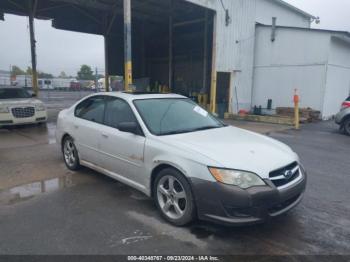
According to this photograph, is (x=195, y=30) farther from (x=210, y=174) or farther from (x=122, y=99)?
(x=210, y=174)

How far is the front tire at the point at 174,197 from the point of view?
Result: 131 inches

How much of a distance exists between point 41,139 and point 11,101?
2426 millimetres

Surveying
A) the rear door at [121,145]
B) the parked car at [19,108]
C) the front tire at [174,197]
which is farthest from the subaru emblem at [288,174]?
the parked car at [19,108]

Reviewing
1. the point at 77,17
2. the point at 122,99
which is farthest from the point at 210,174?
the point at 77,17

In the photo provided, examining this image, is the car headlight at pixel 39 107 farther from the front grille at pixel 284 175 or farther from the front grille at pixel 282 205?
the front grille at pixel 282 205

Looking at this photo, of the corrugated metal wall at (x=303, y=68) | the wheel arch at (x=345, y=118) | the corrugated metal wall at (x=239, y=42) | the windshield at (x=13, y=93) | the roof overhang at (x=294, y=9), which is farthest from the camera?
the roof overhang at (x=294, y=9)

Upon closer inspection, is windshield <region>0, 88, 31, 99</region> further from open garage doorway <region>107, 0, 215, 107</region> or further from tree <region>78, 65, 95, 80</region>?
tree <region>78, 65, 95, 80</region>

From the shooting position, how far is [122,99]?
4.58 meters

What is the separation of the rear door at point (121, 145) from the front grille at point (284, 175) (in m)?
1.63

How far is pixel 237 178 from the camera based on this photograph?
3.07 meters

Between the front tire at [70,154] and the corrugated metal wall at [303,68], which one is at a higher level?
the corrugated metal wall at [303,68]

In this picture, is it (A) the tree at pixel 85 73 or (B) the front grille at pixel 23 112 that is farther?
(A) the tree at pixel 85 73

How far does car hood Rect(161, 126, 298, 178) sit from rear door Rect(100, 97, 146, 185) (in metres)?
0.49

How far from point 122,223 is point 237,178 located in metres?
1.52
